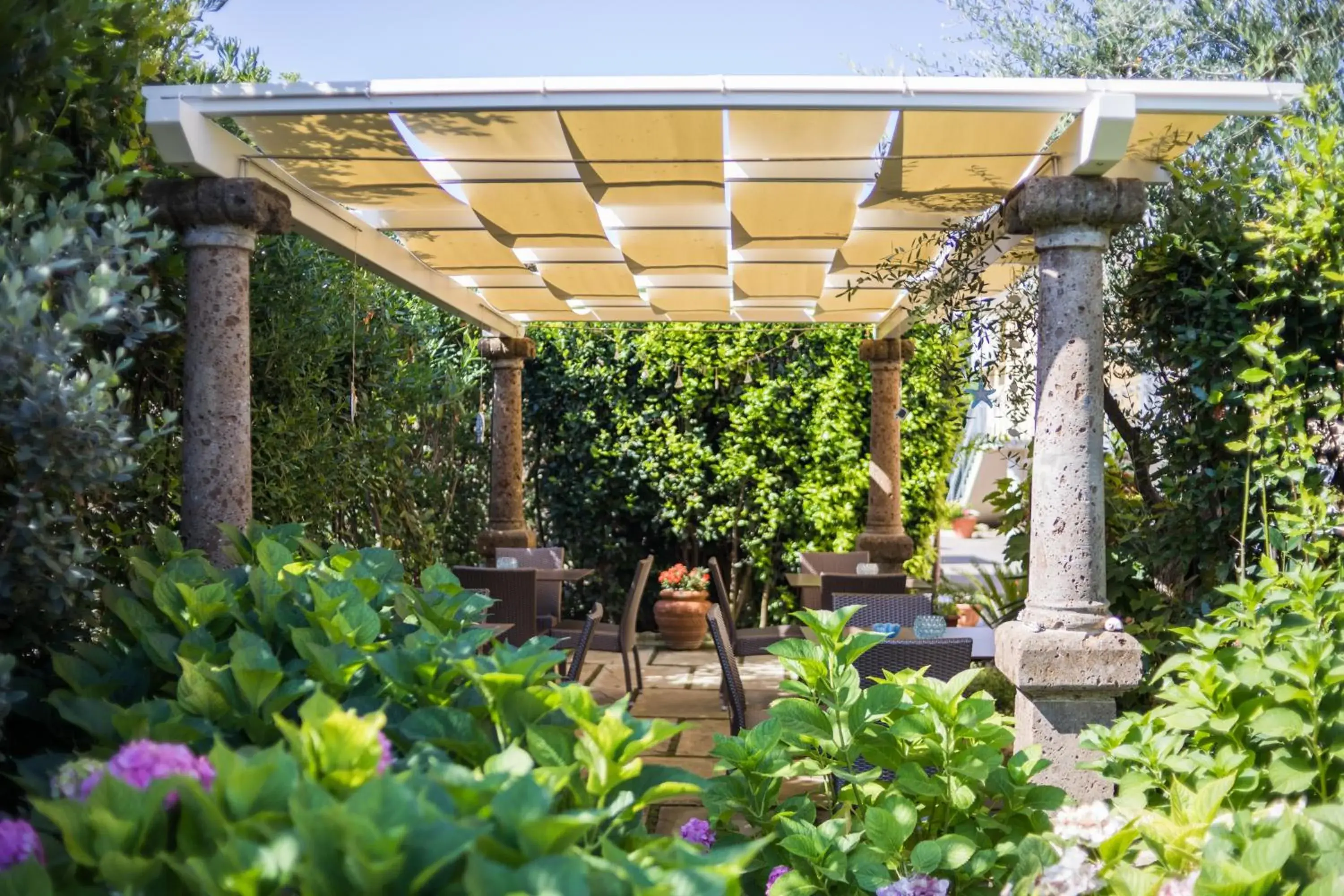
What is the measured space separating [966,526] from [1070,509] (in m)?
17.7

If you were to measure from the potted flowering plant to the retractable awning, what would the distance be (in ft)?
9.91

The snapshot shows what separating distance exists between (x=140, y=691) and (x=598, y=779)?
3.28 feet

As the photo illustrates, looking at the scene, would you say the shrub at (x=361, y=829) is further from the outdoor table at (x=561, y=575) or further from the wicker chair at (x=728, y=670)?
the outdoor table at (x=561, y=575)

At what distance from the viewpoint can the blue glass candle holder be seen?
4.62 m

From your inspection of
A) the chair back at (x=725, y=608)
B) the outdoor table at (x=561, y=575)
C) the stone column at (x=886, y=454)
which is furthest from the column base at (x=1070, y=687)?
the stone column at (x=886, y=454)

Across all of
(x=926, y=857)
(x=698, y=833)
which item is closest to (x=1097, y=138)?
Result: (x=926, y=857)

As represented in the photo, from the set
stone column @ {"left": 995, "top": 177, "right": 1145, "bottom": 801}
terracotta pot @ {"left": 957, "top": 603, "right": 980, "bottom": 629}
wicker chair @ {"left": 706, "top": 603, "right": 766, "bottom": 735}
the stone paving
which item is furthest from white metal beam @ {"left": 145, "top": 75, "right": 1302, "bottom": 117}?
terracotta pot @ {"left": 957, "top": 603, "right": 980, "bottom": 629}

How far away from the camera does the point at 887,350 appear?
26.1 ft

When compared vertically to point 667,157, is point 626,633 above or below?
below

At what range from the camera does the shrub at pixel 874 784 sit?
6.25 ft

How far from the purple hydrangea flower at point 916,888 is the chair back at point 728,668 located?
100 inches

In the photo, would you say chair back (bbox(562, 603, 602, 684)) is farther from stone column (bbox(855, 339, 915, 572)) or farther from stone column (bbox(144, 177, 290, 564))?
stone column (bbox(855, 339, 915, 572))

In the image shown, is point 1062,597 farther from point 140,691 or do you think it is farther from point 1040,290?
point 140,691

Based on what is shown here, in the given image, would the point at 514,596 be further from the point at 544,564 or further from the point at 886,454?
the point at 886,454
